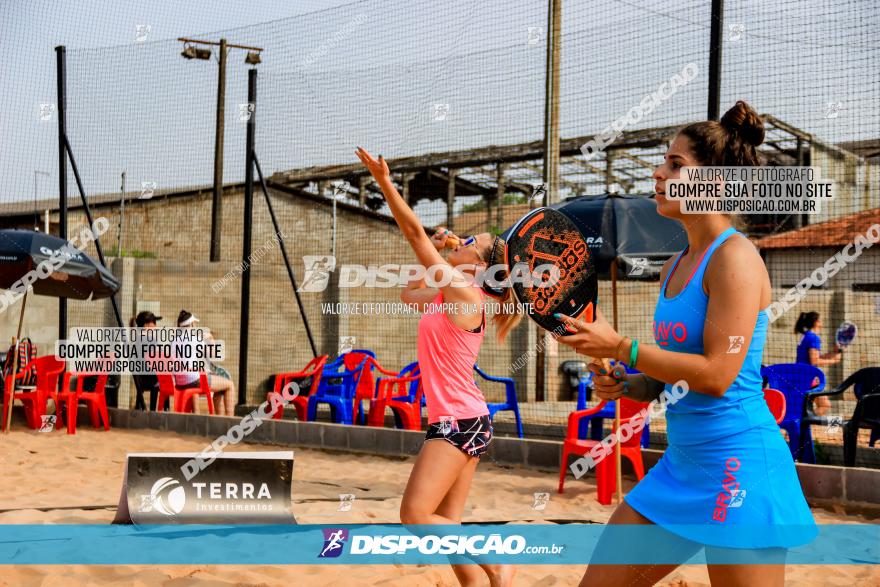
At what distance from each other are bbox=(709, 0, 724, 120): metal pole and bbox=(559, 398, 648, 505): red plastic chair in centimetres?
276

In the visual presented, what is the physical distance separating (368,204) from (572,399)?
520 cm

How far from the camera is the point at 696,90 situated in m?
7.39

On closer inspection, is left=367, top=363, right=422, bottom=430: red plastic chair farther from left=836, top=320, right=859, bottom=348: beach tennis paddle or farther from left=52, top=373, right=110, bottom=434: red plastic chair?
left=836, top=320, right=859, bottom=348: beach tennis paddle

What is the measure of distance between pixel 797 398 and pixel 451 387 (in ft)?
14.7

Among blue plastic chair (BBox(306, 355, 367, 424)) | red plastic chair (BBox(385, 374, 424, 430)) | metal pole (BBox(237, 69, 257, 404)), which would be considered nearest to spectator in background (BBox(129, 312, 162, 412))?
metal pole (BBox(237, 69, 257, 404))

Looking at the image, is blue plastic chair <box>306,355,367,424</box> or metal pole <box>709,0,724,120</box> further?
blue plastic chair <box>306,355,367,424</box>

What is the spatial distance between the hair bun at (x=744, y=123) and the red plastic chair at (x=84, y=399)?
8.48 m

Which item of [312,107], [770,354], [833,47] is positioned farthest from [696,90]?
[770,354]

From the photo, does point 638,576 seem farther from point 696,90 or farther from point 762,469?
point 696,90

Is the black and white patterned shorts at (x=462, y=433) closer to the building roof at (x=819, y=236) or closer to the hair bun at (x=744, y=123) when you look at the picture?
the hair bun at (x=744, y=123)

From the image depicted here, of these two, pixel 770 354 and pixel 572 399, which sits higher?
pixel 770 354

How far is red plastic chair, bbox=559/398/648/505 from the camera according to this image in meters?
5.83

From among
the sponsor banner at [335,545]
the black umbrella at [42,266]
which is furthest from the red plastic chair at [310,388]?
the sponsor banner at [335,545]

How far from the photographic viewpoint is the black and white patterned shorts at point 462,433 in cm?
315
